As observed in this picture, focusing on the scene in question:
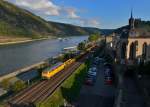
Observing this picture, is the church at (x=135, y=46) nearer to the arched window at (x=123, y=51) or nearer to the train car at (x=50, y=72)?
the arched window at (x=123, y=51)

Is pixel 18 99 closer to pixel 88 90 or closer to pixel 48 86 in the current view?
pixel 48 86

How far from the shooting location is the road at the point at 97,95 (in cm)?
3907

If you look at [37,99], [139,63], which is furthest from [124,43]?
[37,99]

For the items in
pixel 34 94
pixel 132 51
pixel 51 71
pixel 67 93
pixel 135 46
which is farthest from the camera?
pixel 132 51

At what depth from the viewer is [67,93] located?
42375mm

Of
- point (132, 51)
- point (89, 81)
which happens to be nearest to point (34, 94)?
point (89, 81)

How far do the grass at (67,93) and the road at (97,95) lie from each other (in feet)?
3.30

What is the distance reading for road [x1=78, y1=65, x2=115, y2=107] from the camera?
3907 centimetres

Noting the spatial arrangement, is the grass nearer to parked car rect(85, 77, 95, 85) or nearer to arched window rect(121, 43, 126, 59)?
parked car rect(85, 77, 95, 85)

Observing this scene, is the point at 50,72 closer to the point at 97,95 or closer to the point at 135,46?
the point at 97,95

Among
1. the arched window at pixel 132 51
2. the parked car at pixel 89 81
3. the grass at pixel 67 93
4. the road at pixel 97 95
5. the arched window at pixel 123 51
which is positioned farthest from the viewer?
the arched window at pixel 123 51

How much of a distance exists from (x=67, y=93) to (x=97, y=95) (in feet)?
14.3

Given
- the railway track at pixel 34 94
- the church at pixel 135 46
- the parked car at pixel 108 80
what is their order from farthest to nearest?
the church at pixel 135 46
the parked car at pixel 108 80
the railway track at pixel 34 94

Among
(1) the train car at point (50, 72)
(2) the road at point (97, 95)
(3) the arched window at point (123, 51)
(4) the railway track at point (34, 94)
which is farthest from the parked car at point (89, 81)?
(3) the arched window at point (123, 51)
